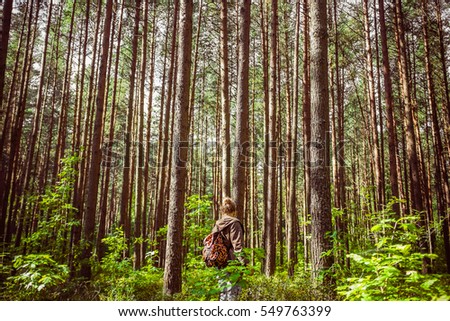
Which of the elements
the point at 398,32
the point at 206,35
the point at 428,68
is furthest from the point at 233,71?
the point at 428,68

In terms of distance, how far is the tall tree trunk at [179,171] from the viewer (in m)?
5.82

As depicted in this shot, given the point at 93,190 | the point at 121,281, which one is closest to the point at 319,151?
the point at 121,281

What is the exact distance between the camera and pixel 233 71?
59.3 ft

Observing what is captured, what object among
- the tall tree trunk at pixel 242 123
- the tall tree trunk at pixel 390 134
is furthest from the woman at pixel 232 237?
the tall tree trunk at pixel 390 134

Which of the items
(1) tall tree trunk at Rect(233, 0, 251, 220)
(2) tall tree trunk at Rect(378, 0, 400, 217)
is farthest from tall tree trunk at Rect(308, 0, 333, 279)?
(2) tall tree trunk at Rect(378, 0, 400, 217)

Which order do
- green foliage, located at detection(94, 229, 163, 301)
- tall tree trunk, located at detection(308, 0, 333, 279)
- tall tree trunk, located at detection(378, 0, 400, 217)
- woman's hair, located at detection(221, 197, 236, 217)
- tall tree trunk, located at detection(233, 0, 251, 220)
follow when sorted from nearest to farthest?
1. woman's hair, located at detection(221, 197, 236, 217)
2. tall tree trunk, located at detection(308, 0, 333, 279)
3. green foliage, located at detection(94, 229, 163, 301)
4. tall tree trunk, located at detection(233, 0, 251, 220)
5. tall tree trunk, located at detection(378, 0, 400, 217)

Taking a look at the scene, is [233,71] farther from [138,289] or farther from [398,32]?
[138,289]

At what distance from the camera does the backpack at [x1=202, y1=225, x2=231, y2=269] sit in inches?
163

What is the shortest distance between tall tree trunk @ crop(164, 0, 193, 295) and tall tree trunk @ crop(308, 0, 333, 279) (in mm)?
2745

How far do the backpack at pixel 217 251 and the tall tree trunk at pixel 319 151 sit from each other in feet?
5.28

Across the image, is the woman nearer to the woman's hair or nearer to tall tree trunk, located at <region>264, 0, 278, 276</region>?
the woman's hair

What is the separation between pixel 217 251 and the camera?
13.7ft

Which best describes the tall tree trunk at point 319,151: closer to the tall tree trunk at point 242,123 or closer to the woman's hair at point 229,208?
the woman's hair at point 229,208

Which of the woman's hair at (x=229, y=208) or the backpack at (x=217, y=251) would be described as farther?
the woman's hair at (x=229, y=208)
